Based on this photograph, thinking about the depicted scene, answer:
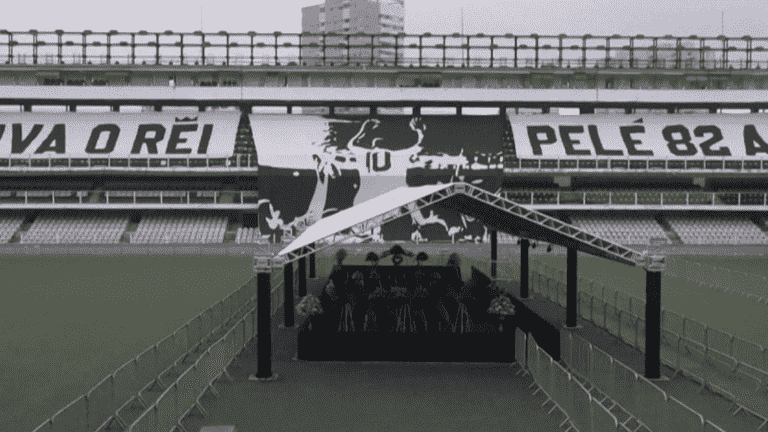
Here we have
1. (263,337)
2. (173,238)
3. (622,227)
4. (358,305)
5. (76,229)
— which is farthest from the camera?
(622,227)

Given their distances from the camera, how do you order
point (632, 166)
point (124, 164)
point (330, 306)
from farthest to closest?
1. point (632, 166)
2. point (124, 164)
3. point (330, 306)

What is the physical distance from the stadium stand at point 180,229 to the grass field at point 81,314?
5.87 metres

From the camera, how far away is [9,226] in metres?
49.8

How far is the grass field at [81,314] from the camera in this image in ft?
50.5

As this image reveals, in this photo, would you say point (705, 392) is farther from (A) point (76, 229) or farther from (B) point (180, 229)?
(A) point (76, 229)

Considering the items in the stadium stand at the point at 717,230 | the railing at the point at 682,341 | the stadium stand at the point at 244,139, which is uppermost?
the stadium stand at the point at 244,139

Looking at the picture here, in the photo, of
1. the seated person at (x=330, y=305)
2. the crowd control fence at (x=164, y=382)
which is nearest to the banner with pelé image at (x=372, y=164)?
the seated person at (x=330, y=305)

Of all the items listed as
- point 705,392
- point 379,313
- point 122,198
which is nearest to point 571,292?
point 379,313

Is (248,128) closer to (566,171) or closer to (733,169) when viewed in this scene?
(566,171)

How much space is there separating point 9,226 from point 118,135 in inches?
392

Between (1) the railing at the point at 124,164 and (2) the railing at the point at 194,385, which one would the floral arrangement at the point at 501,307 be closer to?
(2) the railing at the point at 194,385

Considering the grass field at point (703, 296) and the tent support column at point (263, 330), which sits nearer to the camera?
the tent support column at point (263, 330)

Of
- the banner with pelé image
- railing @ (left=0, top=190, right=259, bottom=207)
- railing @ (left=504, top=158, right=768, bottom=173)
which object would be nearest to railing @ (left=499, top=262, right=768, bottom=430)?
the banner with pelé image

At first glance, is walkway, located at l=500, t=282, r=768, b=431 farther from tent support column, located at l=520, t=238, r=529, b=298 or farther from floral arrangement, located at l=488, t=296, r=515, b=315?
tent support column, located at l=520, t=238, r=529, b=298
